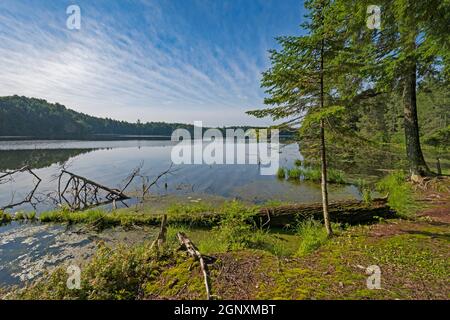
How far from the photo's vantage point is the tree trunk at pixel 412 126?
11.6 m

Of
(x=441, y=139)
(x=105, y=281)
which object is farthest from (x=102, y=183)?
(x=441, y=139)

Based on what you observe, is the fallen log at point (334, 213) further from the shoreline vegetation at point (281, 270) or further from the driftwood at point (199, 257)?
the driftwood at point (199, 257)

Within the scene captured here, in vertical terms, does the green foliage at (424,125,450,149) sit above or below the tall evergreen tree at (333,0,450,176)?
below

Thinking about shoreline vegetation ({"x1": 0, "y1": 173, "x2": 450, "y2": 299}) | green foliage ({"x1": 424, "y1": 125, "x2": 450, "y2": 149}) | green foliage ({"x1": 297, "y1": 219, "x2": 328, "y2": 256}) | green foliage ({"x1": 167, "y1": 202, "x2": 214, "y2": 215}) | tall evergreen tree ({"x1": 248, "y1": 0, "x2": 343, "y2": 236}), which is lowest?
green foliage ({"x1": 167, "y1": 202, "x2": 214, "y2": 215})

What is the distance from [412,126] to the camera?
1176cm

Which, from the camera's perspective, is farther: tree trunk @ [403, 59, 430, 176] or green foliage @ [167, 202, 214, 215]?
tree trunk @ [403, 59, 430, 176]

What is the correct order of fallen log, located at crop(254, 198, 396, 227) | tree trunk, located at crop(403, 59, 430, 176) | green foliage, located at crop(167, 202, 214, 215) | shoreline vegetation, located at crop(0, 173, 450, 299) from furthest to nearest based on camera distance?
1. tree trunk, located at crop(403, 59, 430, 176)
2. green foliage, located at crop(167, 202, 214, 215)
3. fallen log, located at crop(254, 198, 396, 227)
4. shoreline vegetation, located at crop(0, 173, 450, 299)

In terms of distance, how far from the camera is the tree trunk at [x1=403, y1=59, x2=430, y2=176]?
11555 mm

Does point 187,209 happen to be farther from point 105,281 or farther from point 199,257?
point 105,281

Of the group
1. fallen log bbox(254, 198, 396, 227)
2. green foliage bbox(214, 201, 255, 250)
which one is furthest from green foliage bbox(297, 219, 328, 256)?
green foliage bbox(214, 201, 255, 250)

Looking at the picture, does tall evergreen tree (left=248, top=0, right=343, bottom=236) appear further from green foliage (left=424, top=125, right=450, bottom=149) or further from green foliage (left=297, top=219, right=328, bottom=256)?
green foliage (left=424, top=125, right=450, bottom=149)

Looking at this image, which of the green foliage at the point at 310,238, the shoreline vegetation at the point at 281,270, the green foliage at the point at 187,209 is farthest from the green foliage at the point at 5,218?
the green foliage at the point at 310,238

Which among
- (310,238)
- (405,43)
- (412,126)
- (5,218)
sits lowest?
(5,218)
